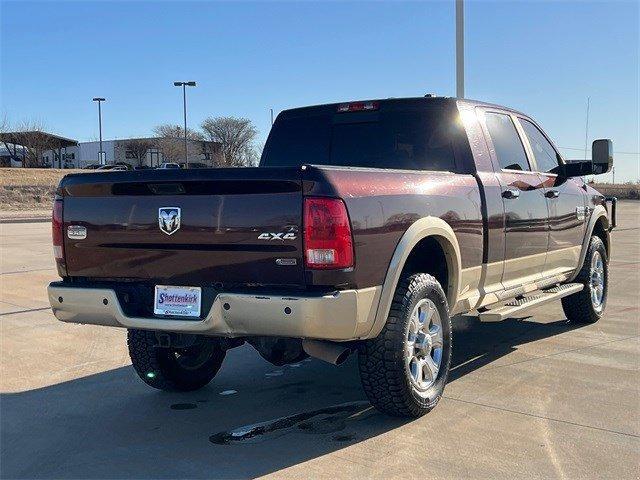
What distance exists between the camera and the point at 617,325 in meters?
7.12

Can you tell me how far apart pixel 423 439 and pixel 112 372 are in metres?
2.82

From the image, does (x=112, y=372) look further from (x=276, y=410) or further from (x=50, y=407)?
(x=276, y=410)

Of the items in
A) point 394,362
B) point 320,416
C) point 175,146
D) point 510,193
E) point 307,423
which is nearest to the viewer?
point 394,362

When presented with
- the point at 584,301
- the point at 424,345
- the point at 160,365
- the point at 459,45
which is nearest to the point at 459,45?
the point at 459,45

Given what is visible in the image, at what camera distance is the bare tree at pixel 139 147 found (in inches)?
2974

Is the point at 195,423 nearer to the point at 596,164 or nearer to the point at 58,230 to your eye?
the point at 58,230

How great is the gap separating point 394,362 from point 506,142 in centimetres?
264

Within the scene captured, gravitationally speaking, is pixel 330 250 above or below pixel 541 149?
below

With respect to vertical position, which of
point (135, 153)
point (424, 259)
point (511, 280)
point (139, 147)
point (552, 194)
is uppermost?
point (139, 147)

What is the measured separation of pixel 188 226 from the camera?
396 centimetres

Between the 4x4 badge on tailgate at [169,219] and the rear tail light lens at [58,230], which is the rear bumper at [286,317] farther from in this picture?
the rear tail light lens at [58,230]

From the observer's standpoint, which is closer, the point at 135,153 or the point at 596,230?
the point at 596,230

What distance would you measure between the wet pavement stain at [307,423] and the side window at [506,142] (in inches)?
93.2

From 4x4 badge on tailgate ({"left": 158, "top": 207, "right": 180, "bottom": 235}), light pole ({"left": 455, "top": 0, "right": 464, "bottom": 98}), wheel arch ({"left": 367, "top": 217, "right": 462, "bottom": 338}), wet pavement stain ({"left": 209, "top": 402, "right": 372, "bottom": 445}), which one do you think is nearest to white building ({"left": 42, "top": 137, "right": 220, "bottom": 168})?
light pole ({"left": 455, "top": 0, "right": 464, "bottom": 98})
